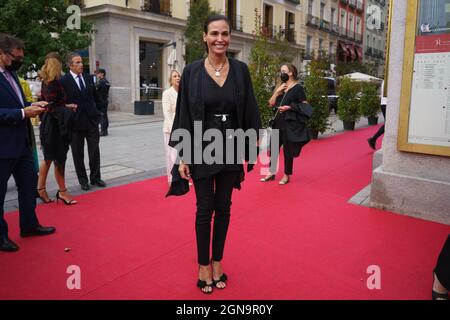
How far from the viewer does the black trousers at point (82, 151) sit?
553cm

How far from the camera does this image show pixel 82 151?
5582mm

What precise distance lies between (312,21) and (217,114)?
33942 millimetres

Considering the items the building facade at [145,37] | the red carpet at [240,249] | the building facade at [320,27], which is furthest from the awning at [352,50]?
the red carpet at [240,249]

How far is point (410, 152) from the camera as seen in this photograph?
444 centimetres

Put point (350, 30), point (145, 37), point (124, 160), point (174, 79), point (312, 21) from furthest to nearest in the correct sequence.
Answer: point (350, 30)
point (312, 21)
point (145, 37)
point (124, 160)
point (174, 79)

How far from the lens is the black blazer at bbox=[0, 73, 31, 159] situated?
11.3 ft

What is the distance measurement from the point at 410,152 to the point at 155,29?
18400 millimetres

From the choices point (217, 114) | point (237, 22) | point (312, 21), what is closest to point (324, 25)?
point (312, 21)

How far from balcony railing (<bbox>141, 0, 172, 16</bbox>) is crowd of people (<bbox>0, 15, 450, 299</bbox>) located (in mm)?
15977

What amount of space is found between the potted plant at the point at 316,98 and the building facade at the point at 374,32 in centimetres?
3533

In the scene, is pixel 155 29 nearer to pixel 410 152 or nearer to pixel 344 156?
pixel 344 156

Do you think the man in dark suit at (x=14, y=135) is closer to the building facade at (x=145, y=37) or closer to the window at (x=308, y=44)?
the building facade at (x=145, y=37)

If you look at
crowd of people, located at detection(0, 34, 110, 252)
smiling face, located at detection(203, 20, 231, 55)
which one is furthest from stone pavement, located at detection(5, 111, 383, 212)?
smiling face, located at detection(203, 20, 231, 55)

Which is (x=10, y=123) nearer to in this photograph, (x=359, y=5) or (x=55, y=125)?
(x=55, y=125)
